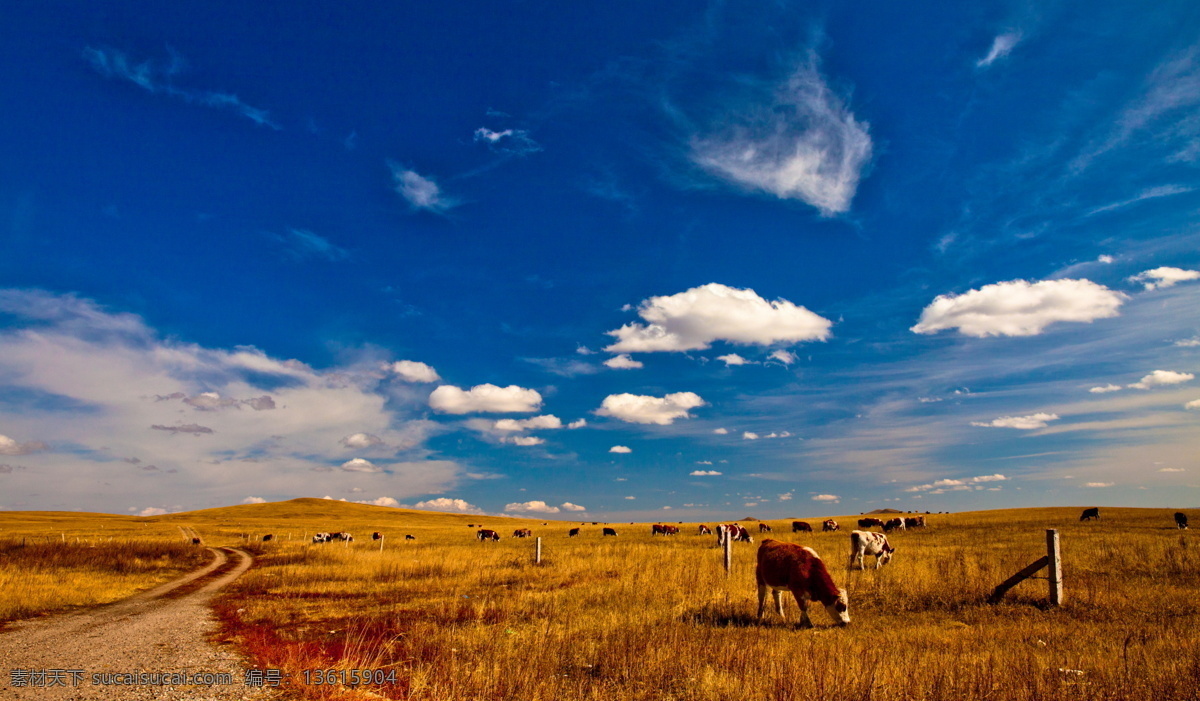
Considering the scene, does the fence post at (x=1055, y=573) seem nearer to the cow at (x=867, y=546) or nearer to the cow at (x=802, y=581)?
the cow at (x=802, y=581)

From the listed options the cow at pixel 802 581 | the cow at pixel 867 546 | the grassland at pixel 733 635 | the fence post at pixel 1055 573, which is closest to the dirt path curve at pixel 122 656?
the grassland at pixel 733 635

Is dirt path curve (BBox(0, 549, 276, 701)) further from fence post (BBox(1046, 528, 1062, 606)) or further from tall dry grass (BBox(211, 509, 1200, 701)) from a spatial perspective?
fence post (BBox(1046, 528, 1062, 606))

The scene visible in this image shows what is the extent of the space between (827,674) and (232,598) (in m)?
18.4

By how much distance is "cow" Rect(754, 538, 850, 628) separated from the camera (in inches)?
434

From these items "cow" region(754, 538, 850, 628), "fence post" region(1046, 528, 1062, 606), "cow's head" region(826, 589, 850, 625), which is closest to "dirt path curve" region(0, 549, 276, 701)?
"cow" region(754, 538, 850, 628)

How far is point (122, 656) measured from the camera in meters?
9.48

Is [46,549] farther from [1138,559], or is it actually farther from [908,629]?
[1138,559]

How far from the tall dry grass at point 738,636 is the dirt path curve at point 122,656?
31.9 inches

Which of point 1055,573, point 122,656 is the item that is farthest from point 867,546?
point 122,656

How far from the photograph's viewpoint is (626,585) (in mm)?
16469

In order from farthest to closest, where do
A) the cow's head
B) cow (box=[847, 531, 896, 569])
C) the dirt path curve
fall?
cow (box=[847, 531, 896, 569]) < the cow's head < the dirt path curve

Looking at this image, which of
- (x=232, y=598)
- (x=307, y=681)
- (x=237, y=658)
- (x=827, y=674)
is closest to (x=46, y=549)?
(x=232, y=598)

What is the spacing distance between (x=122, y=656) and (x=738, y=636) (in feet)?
33.7

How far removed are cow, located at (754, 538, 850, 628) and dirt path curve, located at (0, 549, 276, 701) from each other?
29.4 feet
